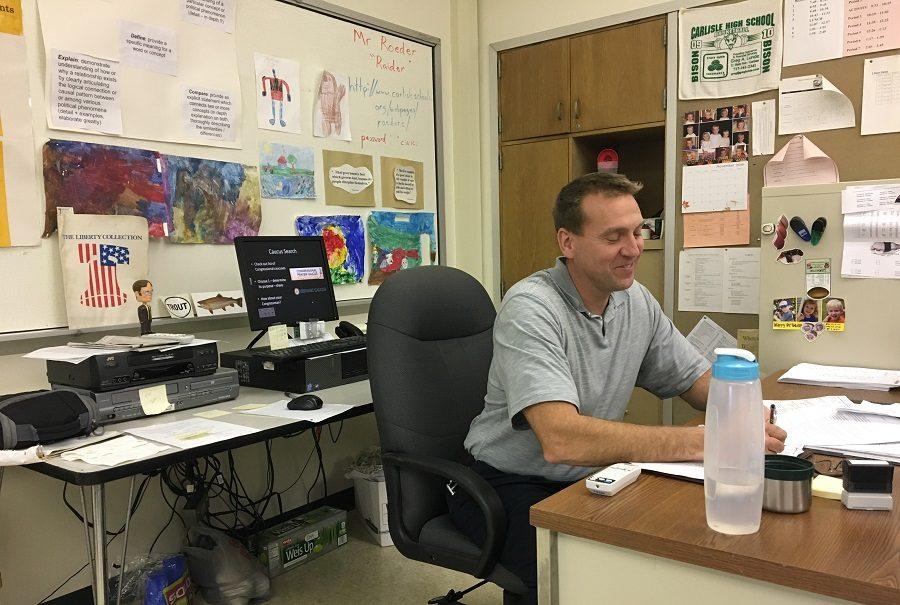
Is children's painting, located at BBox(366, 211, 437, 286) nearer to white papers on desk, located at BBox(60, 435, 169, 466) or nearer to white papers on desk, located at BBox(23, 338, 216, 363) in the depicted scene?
white papers on desk, located at BBox(23, 338, 216, 363)

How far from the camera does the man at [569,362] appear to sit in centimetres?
133

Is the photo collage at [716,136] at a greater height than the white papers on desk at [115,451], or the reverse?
the photo collage at [716,136]

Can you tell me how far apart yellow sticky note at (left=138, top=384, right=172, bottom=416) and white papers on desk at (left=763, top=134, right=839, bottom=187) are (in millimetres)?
2443

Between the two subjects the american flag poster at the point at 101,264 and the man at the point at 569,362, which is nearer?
the man at the point at 569,362

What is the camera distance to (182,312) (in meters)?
2.33

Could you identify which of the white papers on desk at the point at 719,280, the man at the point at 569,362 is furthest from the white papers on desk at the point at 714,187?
the man at the point at 569,362

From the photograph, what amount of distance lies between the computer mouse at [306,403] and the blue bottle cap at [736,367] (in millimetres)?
1254

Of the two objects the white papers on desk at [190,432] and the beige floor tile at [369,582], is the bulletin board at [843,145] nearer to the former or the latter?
the beige floor tile at [369,582]

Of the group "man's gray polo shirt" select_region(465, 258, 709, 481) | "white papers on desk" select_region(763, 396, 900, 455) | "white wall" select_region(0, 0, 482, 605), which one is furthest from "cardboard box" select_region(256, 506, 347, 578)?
"white papers on desk" select_region(763, 396, 900, 455)

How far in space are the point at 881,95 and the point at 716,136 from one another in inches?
24.1

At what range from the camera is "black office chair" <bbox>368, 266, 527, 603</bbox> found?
1.47m

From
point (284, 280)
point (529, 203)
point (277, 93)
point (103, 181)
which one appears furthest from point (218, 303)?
point (529, 203)

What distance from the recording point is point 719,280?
9.54 feet

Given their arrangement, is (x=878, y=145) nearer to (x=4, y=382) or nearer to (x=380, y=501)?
(x=380, y=501)
